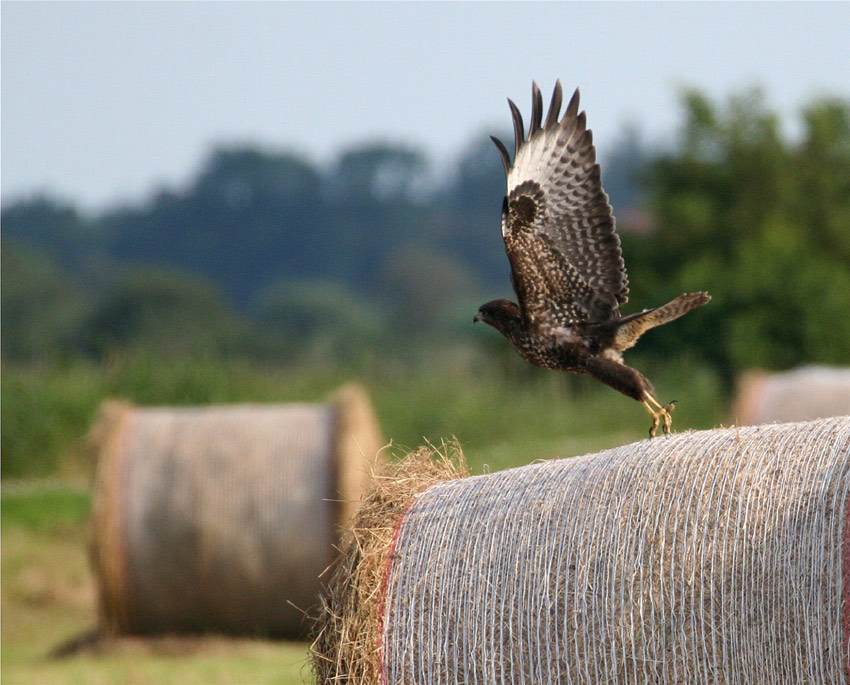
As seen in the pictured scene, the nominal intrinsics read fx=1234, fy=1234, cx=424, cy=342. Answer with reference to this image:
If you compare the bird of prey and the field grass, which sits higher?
the bird of prey

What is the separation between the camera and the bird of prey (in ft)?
16.7

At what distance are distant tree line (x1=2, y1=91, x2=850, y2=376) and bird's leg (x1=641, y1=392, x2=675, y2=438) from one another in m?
14.9

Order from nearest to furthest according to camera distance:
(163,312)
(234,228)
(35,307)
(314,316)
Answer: (163,312) → (35,307) → (314,316) → (234,228)

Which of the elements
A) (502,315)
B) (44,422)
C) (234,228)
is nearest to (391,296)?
(234,228)

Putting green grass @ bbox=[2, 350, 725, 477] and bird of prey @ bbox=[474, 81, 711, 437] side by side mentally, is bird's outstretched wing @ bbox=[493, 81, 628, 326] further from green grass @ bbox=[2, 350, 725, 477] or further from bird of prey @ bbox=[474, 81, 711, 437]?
green grass @ bbox=[2, 350, 725, 477]

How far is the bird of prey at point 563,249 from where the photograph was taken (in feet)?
16.7

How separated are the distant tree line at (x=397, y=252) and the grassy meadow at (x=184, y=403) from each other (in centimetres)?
187

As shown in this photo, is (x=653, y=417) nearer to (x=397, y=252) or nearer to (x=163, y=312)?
(x=163, y=312)

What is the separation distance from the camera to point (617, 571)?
362 centimetres

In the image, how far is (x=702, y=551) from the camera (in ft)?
11.5

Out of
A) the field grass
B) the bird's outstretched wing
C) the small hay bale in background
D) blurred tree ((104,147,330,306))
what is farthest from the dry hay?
blurred tree ((104,147,330,306))

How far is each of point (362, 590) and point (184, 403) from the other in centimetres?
1341

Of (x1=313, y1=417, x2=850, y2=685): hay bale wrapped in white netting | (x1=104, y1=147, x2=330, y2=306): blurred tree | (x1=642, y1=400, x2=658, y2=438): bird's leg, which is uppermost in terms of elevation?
(x1=104, y1=147, x2=330, y2=306): blurred tree

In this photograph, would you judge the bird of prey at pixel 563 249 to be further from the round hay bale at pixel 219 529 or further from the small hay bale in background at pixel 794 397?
the small hay bale in background at pixel 794 397
